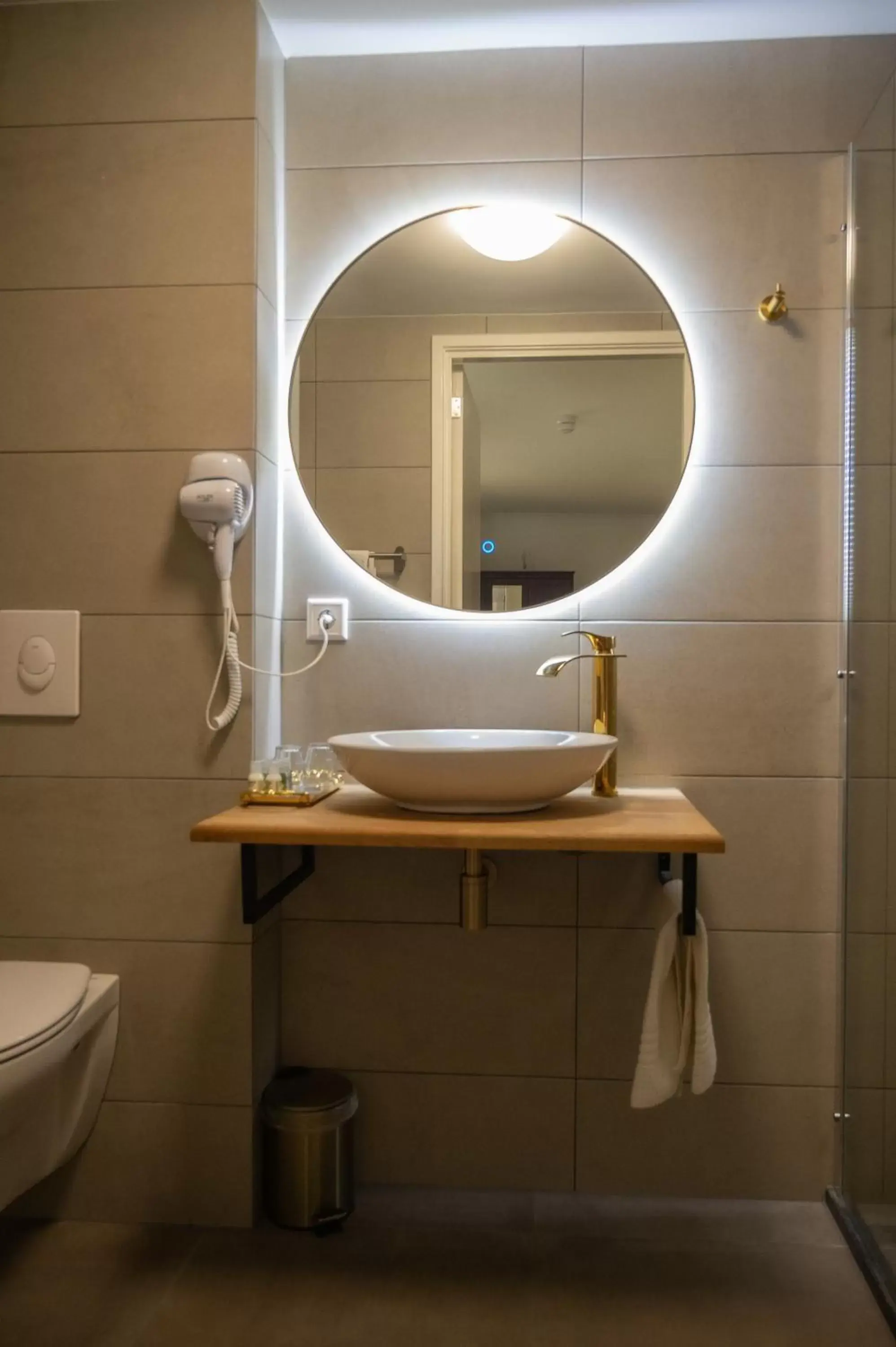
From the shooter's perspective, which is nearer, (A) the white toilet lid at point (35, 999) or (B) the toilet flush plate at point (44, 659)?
(A) the white toilet lid at point (35, 999)

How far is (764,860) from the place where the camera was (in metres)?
1.70

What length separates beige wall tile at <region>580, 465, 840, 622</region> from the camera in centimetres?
169

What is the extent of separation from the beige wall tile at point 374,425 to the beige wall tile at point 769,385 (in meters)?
0.52

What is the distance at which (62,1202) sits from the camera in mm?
1632

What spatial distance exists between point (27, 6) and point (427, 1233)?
2.29 m

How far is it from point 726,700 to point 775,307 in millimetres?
720

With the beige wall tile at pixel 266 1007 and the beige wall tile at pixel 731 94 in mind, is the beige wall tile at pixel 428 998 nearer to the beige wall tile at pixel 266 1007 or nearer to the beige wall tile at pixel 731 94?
the beige wall tile at pixel 266 1007

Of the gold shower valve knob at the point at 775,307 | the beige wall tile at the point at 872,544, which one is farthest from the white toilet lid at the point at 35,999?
the gold shower valve knob at the point at 775,307

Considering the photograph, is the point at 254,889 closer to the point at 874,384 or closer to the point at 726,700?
the point at 726,700

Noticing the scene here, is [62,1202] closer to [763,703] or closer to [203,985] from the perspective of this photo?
[203,985]

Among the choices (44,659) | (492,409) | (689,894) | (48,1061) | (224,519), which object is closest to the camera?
(48,1061)

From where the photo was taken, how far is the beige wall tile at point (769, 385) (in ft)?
5.55

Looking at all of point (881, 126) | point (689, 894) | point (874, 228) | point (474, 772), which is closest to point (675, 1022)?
point (689, 894)

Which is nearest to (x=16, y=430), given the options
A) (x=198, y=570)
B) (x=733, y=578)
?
(x=198, y=570)
